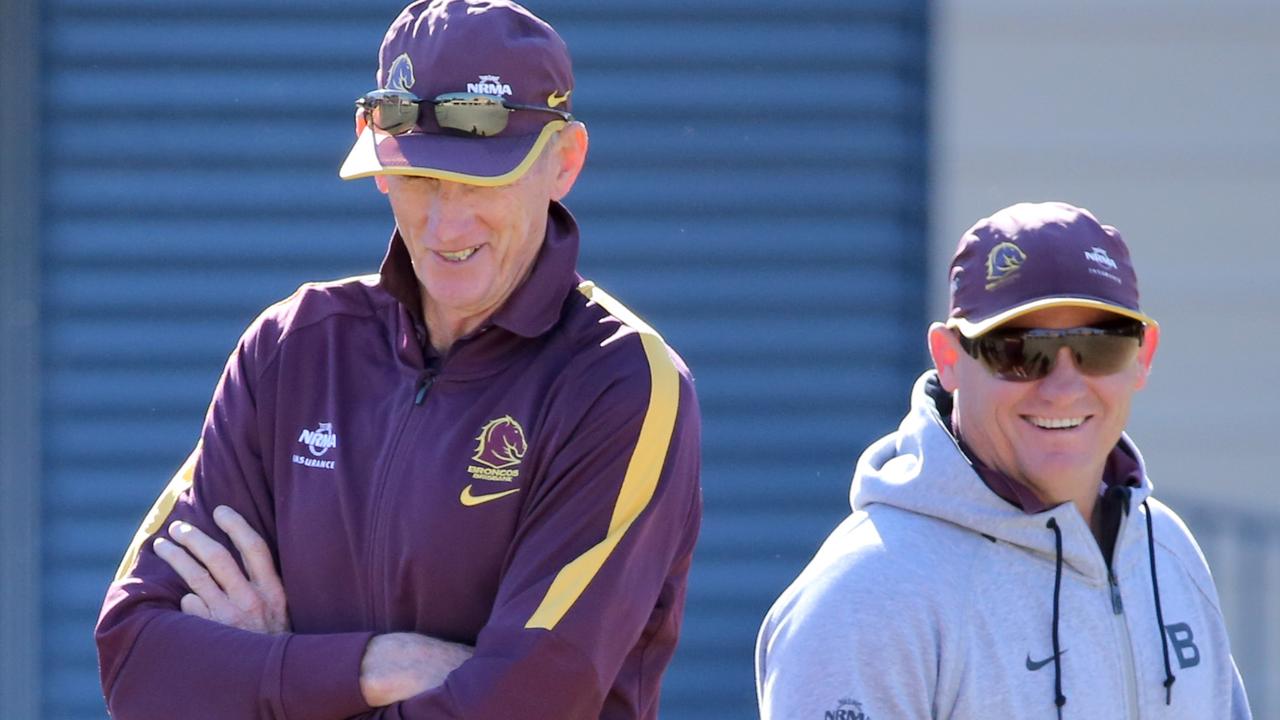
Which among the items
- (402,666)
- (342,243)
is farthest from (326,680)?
(342,243)

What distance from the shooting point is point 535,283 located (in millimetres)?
2672

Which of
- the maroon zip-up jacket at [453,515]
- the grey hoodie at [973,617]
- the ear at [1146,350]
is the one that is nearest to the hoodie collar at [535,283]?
the maroon zip-up jacket at [453,515]

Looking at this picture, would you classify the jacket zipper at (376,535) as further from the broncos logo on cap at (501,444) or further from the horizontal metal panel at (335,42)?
the horizontal metal panel at (335,42)

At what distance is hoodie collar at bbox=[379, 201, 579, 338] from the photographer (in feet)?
8.66

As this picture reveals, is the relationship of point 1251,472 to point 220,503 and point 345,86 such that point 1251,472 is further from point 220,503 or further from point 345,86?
point 220,503

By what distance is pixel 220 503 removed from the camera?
2.74 m

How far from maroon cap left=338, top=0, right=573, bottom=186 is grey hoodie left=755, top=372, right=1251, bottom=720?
0.73m

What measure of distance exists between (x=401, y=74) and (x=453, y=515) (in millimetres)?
674

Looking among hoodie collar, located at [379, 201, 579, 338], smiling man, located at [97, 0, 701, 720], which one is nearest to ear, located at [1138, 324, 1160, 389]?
smiling man, located at [97, 0, 701, 720]

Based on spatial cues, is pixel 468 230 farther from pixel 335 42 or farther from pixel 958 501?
pixel 335 42

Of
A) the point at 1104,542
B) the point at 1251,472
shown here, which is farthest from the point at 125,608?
the point at 1251,472

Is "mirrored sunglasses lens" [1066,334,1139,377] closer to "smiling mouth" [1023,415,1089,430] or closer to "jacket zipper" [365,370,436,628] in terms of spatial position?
"smiling mouth" [1023,415,1089,430]

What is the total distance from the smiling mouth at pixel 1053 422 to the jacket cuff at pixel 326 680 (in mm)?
1024

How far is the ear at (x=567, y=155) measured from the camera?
8.79 ft
